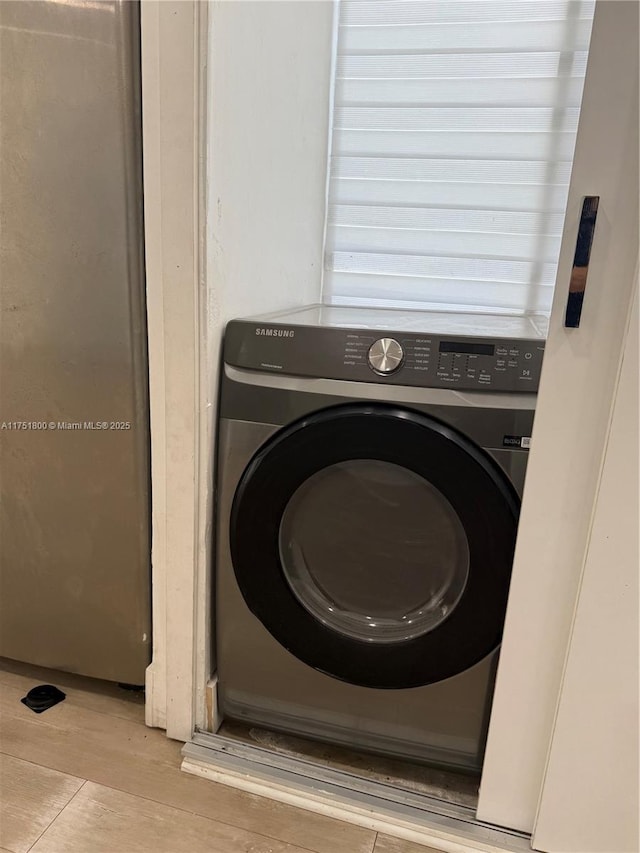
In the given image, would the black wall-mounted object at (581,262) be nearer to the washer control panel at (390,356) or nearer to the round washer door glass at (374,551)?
the washer control panel at (390,356)

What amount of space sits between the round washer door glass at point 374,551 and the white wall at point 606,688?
24cm

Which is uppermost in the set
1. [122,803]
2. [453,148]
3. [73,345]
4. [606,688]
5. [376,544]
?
[453,148]

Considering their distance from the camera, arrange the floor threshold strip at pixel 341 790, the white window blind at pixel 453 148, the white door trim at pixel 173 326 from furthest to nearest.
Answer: the white window blind at pixel 453 148 → the floor threshold strip at pixel 341 790 → the white door trim at pixel 173 326

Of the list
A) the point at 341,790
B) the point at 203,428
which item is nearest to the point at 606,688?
the point at 341,790

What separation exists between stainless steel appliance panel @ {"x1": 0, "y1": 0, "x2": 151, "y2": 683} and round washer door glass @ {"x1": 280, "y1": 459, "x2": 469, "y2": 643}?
36cm

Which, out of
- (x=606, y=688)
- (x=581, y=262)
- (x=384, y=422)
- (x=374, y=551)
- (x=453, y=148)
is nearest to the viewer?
(x=581, y=262)

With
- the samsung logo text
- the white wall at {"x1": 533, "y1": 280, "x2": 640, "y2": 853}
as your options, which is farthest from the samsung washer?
the white wall at {"x1": 533, "y1": 280, "x2": 640, "y2": 853}

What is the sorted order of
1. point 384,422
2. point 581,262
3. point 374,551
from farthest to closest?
point 374,551 < point 384,422 < point 581,262

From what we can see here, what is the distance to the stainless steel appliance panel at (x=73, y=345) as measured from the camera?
1073mm

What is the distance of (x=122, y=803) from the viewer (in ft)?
3.84

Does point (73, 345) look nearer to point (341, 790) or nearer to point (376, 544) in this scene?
point (376, 544)

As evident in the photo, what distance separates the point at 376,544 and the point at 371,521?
1.9 inches

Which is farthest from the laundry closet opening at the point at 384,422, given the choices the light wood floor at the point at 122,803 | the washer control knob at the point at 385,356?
the light wood floor at the point at 122,803

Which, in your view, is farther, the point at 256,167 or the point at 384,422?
the point at 256,167
